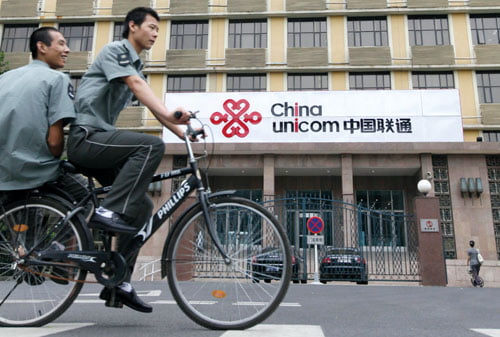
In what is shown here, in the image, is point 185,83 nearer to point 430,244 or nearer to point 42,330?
point 430,244

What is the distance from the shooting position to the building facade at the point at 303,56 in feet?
62.4

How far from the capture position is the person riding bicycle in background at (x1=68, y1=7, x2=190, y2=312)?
2279 millimetres

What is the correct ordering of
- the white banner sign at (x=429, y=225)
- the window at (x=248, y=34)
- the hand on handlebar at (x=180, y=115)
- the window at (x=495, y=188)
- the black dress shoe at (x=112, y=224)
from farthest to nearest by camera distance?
the window at (x=248, y=34)
the window at (x=495, y=188)
the white banner sign at (x=429, y=225)
the hand on handlebar at (x=180, y=115)
the black dress shoe at (x=112, y=224)

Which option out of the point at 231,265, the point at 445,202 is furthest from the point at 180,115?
the point at 445,202

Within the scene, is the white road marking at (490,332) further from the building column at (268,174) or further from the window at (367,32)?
the window at (367,32)

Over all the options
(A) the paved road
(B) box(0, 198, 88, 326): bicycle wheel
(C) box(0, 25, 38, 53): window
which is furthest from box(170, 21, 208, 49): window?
(B) box(0, 198, 88, 326): bicycle wheel

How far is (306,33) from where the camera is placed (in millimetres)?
21453

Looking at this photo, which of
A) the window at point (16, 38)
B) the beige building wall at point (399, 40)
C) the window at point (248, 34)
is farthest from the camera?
Answer: the window at point (16, 38)

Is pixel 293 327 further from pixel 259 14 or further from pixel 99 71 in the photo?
pixel 259 14

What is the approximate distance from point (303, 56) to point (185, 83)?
6389 millimetres

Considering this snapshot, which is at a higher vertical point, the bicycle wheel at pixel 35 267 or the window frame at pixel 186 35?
the window frame at pixel 186 35

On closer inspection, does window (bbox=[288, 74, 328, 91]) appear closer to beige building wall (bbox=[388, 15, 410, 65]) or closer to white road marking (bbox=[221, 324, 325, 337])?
beige building wall (bbox=[388, 15, 410, 65])

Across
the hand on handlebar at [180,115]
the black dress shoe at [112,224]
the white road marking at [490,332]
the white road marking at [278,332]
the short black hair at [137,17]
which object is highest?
the short black hair at [137,17]

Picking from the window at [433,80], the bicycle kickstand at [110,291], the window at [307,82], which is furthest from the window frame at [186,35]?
the bicycle kickstand at [110,291]
